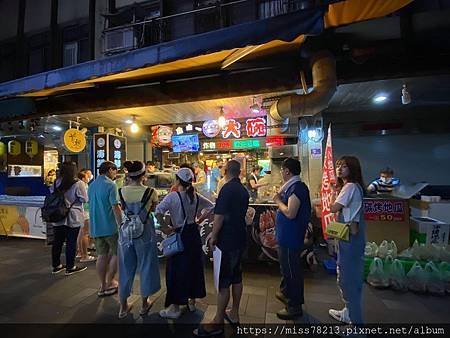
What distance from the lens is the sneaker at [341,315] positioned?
3239mm

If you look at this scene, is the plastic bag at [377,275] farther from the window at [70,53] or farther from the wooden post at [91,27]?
the window at [70,53]

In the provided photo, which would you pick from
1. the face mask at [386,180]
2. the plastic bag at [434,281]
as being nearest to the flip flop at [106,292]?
the plastic bag at [434,281]

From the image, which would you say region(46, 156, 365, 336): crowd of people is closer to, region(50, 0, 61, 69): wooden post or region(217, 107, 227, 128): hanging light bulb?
region(217, 107, 227, 128): hanging light bulb

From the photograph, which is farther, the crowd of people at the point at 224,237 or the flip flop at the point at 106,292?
the flip flop at the point at 106,292

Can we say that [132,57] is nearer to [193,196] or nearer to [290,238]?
[193,196]

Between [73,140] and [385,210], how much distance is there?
28.8 ft

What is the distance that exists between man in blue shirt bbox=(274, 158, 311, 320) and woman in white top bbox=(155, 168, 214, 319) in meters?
1.18

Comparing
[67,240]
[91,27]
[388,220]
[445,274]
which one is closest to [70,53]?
[91,27]

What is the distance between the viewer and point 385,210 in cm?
519

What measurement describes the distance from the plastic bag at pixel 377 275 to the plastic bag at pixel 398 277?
0.09 metres

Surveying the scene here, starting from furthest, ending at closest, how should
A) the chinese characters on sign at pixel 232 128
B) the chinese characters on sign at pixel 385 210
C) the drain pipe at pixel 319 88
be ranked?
1. the chinese characters on sign at pixel 232 128
2. the chinese characters on sign at pixel 385 210
3. the drain pipe at pixel 319 88

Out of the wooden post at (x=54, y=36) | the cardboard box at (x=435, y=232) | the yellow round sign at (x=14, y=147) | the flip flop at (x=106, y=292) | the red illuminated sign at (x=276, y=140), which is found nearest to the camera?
the flip flop at (x=106, y=292)

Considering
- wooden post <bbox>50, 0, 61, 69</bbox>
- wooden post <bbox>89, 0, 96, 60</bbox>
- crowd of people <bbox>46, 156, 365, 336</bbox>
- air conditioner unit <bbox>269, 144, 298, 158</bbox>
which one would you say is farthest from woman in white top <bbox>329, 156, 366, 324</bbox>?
Result: wooden post <bbox>50, 0, 61, 69</bbox>

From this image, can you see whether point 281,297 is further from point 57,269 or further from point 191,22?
point 191,22
